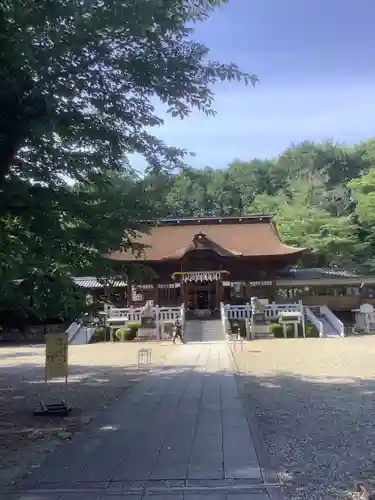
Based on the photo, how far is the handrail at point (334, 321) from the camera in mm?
25161

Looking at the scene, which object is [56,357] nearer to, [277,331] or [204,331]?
[204,331]

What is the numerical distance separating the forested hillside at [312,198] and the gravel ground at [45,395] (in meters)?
7.97

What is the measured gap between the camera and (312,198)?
4362 centimetres

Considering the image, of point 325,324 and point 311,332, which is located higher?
point 325,324

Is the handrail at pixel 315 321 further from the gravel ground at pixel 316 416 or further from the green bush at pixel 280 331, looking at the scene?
the gravel ground at pixel 316 416

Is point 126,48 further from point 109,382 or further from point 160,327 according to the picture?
point 160,327

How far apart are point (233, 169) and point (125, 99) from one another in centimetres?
5864

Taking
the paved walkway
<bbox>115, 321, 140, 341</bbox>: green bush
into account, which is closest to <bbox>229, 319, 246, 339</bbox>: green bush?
<bbox>115, 321, 140, 341</bbox>: green bush

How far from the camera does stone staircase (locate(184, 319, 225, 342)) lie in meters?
24.2

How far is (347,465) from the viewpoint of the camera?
17.3 ft

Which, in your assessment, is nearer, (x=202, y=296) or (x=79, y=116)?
(x=79, y=116)

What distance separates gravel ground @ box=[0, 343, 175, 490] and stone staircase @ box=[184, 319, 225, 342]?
12.0 ft

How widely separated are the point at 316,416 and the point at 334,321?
19495mm

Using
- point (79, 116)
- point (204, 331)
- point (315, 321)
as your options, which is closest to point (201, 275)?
point (204, 331)
